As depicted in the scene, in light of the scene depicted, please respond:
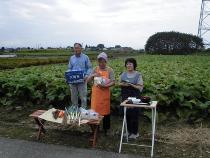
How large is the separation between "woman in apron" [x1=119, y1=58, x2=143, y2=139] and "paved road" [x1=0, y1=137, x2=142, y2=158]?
968 millimetres

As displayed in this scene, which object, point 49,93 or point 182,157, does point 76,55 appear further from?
point 182,157

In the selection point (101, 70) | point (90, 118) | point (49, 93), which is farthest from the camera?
point (49, 93)

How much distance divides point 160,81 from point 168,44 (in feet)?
162

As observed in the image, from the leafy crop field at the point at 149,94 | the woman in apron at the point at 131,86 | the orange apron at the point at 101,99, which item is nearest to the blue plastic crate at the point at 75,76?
the orange apron at the point at 101,99

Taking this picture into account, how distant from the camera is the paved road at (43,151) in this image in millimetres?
6691

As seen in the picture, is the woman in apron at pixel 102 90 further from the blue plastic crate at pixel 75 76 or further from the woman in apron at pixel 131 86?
the blue plastic crate at pixel 75 76

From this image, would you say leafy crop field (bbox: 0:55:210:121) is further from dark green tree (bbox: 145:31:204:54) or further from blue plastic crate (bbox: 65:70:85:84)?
dark green tree (bbox: 145:31:204:54)

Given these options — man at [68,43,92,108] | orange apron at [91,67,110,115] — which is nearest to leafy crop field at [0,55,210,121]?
man at [68,43,92,108]

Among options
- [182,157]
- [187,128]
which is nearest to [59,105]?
[187,128]

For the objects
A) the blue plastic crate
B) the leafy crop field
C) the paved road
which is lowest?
the paved road

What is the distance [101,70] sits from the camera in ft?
25.8

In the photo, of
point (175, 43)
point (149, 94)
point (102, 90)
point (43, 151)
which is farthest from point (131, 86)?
point (175, 43)

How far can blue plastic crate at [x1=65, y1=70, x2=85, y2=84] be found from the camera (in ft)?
27.8

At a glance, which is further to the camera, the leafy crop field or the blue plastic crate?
the leafy crop field
